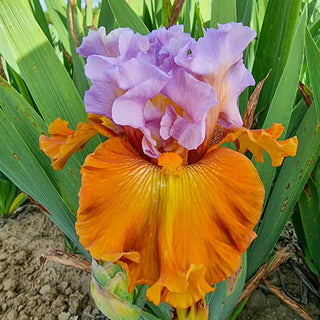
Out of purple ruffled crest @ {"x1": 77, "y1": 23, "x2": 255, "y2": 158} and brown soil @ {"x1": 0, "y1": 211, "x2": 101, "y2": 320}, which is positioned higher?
purple ruffled crest @ {"x1": 77, "y1": 23, "x2": 255, "y2": 158}

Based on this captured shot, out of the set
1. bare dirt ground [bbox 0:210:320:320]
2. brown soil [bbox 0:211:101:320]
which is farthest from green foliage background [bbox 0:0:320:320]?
brown soil [bbox 0:211:101:320]

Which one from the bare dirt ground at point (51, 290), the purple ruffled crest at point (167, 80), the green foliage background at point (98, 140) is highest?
the purple ruffled crest at point (167, 80)

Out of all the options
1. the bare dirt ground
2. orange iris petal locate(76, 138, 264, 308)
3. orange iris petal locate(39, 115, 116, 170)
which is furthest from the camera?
the bare dirt ground

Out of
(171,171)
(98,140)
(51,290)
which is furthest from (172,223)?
(51,290)

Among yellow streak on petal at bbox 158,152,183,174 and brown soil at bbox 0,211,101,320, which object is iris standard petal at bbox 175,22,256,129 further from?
brown soil at bbox 0,211,101,320

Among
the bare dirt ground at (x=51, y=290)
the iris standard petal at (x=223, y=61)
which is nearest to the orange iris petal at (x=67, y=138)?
the iris standard petal at (x=223, y=61)

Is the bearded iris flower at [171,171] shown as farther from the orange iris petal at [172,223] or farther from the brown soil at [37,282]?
the brown soil at [37,282]

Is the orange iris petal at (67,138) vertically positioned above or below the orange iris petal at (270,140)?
above

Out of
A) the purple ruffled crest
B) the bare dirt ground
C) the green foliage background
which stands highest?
the purple ruffled crest

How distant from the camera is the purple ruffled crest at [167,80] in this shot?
1.79ft

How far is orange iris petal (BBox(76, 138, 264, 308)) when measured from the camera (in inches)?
20.2

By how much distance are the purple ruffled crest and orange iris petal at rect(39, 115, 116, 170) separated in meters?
0.04

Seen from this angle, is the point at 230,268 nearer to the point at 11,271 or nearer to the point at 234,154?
the point at 234,154

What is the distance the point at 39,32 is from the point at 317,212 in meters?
0.72
